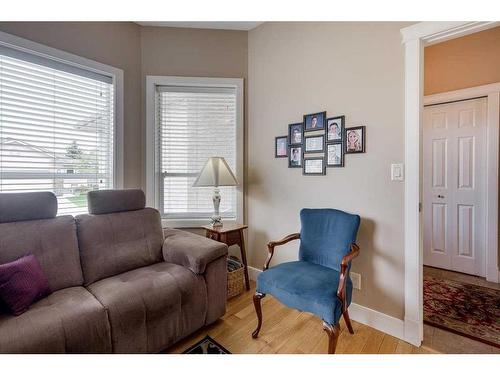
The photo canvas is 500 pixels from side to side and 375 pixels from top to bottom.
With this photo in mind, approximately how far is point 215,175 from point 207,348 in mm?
1343

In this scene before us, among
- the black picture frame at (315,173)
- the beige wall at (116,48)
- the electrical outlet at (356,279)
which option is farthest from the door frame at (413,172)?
the beige wall at (116,48)

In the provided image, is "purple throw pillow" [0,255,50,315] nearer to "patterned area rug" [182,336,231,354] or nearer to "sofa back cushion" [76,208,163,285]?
"sofa back cushion" [76,208,163,285]

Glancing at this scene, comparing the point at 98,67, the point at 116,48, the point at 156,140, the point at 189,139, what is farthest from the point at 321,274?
the point at 116,48

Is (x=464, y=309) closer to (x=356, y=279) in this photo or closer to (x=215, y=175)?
(x=356, y=279)

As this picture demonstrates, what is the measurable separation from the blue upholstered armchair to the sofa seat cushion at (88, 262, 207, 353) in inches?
18.3

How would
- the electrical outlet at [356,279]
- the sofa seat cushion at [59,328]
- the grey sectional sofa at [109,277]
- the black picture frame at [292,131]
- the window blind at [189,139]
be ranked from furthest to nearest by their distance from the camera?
the window blind at [189,139]
the black picture frame at [292,131]
the electrical outlet at [356,279]
the grey sectional sofa at [109,277]
the sofa seat cushion at [59,328]

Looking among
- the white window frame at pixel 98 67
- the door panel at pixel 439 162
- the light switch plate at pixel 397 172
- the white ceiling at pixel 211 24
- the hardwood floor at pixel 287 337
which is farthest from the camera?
the door panel at pixel 439 162

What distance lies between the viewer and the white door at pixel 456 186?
2680 mm

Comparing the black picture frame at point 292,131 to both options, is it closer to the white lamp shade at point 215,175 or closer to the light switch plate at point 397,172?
the white lamp shade at point 215,175

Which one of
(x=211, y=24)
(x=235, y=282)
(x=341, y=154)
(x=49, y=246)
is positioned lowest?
(x=235, y=282)

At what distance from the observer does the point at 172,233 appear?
87.0 inches

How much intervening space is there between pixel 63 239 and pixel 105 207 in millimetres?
369

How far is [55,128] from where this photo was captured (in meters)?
2.04

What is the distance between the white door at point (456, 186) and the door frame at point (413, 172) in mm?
1651
